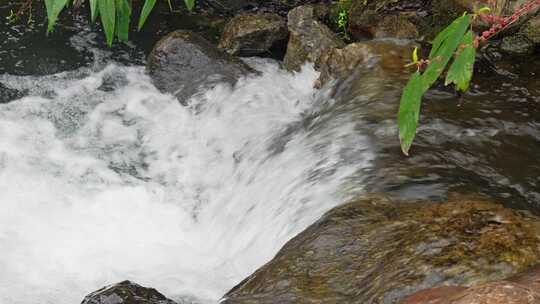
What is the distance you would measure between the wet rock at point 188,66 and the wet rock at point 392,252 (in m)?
3.66

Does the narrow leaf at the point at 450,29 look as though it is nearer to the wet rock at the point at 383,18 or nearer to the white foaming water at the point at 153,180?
the white foaming water at the point at 153,180

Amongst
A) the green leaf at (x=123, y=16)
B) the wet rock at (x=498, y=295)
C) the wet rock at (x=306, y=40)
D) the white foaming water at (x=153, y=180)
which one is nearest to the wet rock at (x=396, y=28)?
the wet rock at (x=306, y=40)

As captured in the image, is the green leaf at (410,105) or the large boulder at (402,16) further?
the large boulder at (402,16)

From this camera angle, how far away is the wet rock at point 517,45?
6.34 metres

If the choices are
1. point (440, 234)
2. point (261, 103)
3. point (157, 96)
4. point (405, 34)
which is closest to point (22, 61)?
point (157, 96)

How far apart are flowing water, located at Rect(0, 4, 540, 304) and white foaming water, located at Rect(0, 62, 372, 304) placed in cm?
2

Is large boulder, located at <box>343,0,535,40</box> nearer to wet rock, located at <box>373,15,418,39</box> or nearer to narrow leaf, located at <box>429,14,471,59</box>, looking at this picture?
wet rock, located at <box>373,15,418,39</box>

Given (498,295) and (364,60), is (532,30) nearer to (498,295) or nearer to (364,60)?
(364,60)

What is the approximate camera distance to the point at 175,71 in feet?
24.1

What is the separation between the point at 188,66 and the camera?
732cm

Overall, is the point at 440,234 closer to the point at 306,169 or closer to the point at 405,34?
the point at 306,169

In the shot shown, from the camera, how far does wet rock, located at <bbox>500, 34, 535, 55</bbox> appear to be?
634 cm

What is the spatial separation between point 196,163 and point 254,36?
200 cm

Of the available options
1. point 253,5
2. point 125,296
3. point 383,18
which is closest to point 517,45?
point 383,18
